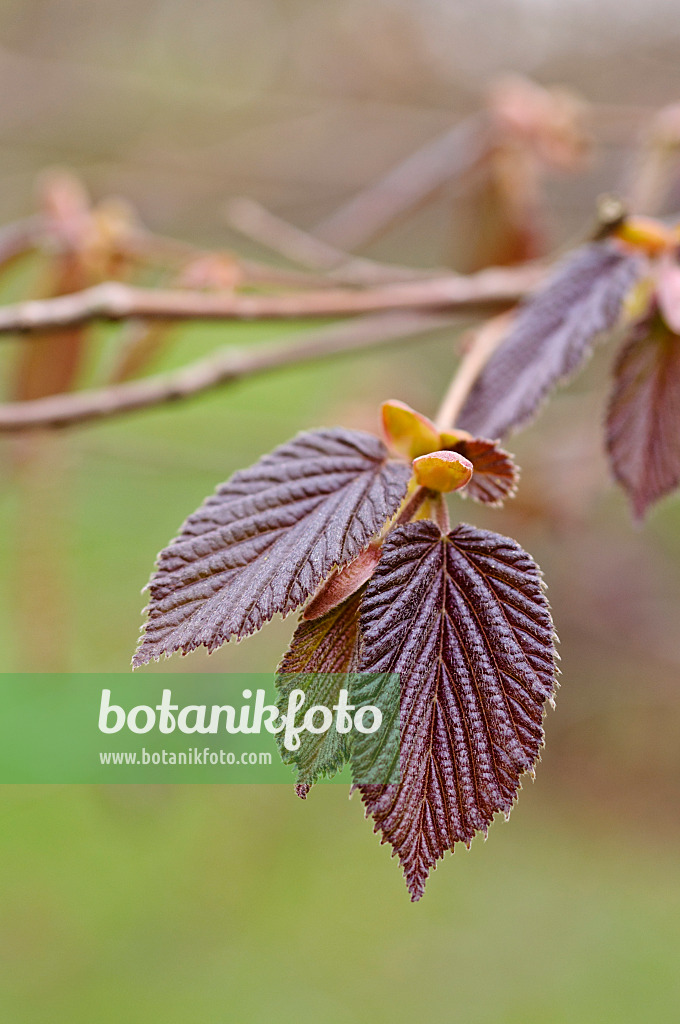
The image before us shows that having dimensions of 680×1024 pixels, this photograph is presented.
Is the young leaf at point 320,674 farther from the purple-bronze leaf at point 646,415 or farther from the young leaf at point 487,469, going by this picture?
the purple-bronze leaf at point 646,415

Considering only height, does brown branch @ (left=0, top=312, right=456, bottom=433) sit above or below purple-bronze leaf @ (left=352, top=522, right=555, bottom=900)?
above

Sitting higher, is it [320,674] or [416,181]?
[416,181]

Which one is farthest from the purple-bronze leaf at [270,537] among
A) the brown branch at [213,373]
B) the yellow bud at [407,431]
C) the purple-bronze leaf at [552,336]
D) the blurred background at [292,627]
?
the blurred background at [292,627]

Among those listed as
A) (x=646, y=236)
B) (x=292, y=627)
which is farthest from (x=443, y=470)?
(x=292, y=627)

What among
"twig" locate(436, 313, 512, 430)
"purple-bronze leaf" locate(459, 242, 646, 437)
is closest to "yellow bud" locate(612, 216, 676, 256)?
"purple-bronze leaf" locate(459, 242, 646, 437)

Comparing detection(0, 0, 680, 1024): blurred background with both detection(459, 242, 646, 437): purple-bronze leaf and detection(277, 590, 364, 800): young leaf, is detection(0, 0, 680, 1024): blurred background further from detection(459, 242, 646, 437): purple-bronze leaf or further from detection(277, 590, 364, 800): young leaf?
detection(277, 590, 364, 800): young leaf

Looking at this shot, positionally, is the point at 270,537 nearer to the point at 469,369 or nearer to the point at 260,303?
the point at 469,369
